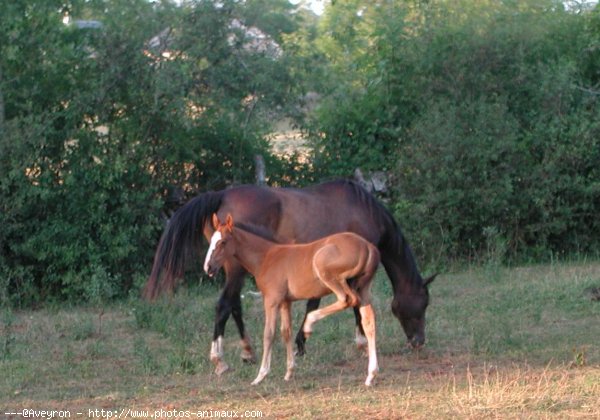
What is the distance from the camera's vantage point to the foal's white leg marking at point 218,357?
819 cm

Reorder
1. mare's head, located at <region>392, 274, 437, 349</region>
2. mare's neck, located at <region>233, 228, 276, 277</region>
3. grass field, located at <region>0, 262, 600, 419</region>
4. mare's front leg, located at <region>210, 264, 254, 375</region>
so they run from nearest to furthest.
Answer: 1. grass field, located at <region>0, 262, 600, 419</region>
2. mare's neck, located at <region>233, 228, 276, 277</region>
3. mare's front leg, located at <region>210, 264, 254, 375</region>
4. mare's head, located at <region>392, 274, 437, 349</region>

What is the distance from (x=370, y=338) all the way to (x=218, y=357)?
1.44 metres

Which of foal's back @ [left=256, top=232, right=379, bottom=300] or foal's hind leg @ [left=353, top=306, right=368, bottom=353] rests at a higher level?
foal's back @ [left=256, top=232, right=379, bottom=300]

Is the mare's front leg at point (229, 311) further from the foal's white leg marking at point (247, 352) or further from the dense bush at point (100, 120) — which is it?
the dense bush at point (100, 120)

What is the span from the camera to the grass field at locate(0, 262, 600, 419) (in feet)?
21.8

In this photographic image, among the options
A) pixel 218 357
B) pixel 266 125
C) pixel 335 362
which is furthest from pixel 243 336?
pixel 266 125

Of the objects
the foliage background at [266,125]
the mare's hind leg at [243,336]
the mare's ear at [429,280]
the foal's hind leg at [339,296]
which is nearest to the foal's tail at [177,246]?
the mare's hind leg at [243,336]

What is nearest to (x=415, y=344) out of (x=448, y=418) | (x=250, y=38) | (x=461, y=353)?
(x=461, y=353)

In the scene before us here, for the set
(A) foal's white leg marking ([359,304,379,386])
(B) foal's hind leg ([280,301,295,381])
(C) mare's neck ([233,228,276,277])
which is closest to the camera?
(A) foal's white leg marking ([359,304,379,386])

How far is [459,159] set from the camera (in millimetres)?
14836

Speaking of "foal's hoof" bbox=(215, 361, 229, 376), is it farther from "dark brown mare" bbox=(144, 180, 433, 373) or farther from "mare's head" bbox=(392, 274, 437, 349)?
"mare's head" bbox=(392, 274, 437, 349)

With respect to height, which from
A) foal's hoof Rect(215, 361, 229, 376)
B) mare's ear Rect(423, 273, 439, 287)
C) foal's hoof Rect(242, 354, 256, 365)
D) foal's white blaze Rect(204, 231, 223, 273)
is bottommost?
foal's hoof Rect(242, 354, 256, 365)

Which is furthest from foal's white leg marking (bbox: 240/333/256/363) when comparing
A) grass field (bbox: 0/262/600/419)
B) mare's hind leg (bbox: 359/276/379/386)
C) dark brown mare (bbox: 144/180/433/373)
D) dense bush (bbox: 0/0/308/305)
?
dense bush (bbox: 0/0/308/305)

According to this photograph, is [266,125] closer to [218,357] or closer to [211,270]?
[218,357]
